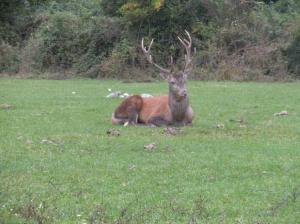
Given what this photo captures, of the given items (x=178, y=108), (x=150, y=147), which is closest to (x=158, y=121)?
(x=178, y=108)

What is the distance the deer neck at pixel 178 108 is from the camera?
13375mm

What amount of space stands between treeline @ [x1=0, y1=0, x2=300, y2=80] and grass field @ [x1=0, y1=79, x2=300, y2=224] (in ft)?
40.3

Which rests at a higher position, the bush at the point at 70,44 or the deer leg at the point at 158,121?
the bush at the point at 70,44

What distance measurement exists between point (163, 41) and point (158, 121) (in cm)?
1632

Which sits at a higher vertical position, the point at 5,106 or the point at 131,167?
the point at 131,167

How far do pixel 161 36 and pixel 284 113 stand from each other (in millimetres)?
14678

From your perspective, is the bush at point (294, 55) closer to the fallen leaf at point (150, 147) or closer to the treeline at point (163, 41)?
the treeline at point (163, 41)

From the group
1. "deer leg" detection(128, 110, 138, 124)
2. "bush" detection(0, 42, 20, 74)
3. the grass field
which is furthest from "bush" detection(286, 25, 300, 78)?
"deer leg" detection(128, 110, 138, 124)

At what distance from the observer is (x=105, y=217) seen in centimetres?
636

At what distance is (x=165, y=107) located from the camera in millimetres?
13672

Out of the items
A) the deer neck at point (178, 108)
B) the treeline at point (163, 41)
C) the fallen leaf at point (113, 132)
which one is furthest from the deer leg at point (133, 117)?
the treeline at point (163, 41)

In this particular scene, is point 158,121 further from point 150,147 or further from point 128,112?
point 150,147

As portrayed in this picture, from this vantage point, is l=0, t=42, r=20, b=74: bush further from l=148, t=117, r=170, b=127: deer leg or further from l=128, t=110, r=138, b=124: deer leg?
l=148, t=117, r=170, b=127: deer leg

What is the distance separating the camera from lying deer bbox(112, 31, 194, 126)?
43.9 ft
